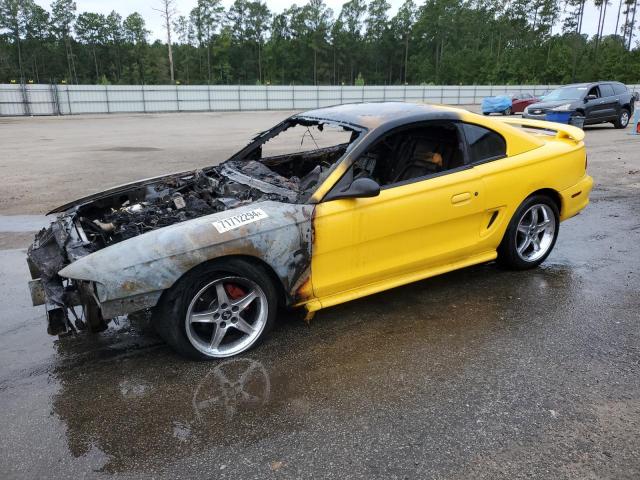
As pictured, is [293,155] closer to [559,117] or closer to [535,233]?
[535,233]

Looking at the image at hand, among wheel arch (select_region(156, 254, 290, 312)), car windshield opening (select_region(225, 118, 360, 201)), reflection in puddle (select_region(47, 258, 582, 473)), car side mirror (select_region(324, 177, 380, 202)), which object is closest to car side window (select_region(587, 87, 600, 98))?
car windshield opening (select_region(225, 118, 360, 201))

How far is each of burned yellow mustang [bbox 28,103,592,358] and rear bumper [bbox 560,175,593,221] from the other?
0.8 inches

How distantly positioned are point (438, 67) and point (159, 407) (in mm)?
94178

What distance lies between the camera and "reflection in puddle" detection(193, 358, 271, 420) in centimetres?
296

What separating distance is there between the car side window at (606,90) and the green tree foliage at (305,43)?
52.7 m

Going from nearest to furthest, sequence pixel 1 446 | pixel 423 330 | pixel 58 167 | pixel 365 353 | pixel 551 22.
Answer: pixel 1 446 < pixel 365 353 < pixel 423 330 < pixel 58 167 < pixel 551 22

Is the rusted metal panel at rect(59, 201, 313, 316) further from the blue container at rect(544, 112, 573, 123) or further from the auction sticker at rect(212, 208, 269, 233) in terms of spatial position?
the blue container at rect(544, 112, 573, 123)

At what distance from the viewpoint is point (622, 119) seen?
1816 centimetres

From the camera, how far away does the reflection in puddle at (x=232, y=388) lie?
296 cm

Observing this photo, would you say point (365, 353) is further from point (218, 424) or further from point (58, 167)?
point (58, 167)

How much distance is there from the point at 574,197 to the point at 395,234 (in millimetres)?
2253

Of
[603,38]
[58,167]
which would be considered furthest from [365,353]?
[603,38]

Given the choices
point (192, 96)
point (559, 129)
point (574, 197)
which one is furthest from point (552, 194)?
point (192, 96)

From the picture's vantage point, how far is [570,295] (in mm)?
4383
